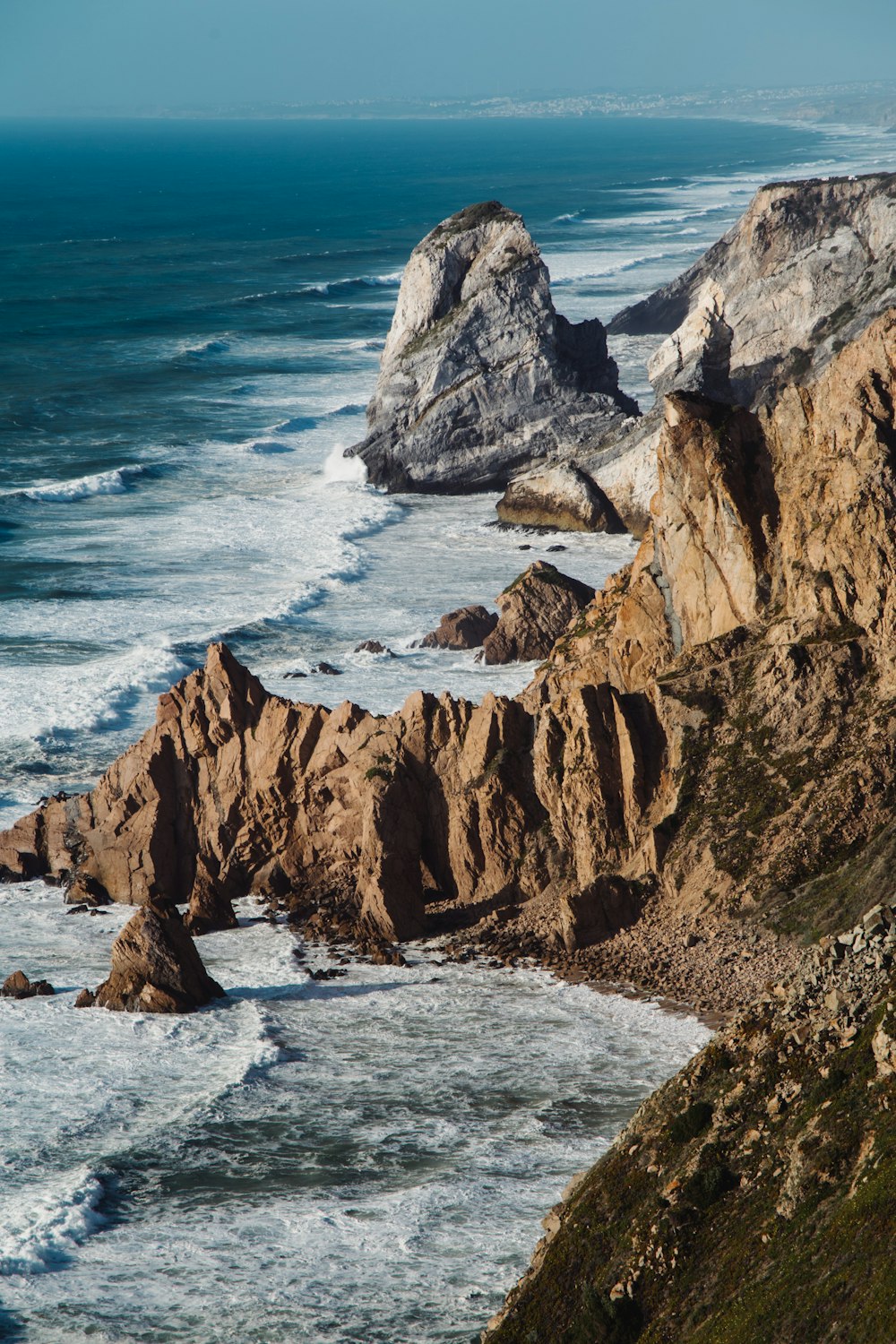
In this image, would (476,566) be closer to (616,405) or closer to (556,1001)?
(616,405)

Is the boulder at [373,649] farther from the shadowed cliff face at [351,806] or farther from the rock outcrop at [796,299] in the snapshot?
the rock outcrop at [796,299]

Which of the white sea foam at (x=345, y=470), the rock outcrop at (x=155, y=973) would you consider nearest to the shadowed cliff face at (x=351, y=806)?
the rock outcrop at (x=155, y=973)

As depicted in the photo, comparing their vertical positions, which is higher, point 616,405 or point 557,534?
point 616,405

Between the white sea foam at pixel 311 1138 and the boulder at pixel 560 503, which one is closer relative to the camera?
the white sea foam at pixel 311 1138

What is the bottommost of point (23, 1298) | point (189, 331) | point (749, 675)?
point (23, 1298)

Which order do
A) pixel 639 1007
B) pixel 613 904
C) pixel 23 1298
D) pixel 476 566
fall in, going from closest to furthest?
pixel 23 1298 < pixel 639 1007 < pixel 613 904 < pixel 476 566

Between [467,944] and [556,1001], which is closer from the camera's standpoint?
[556,1001]

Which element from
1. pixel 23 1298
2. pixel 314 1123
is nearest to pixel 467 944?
pixel 314 1123
